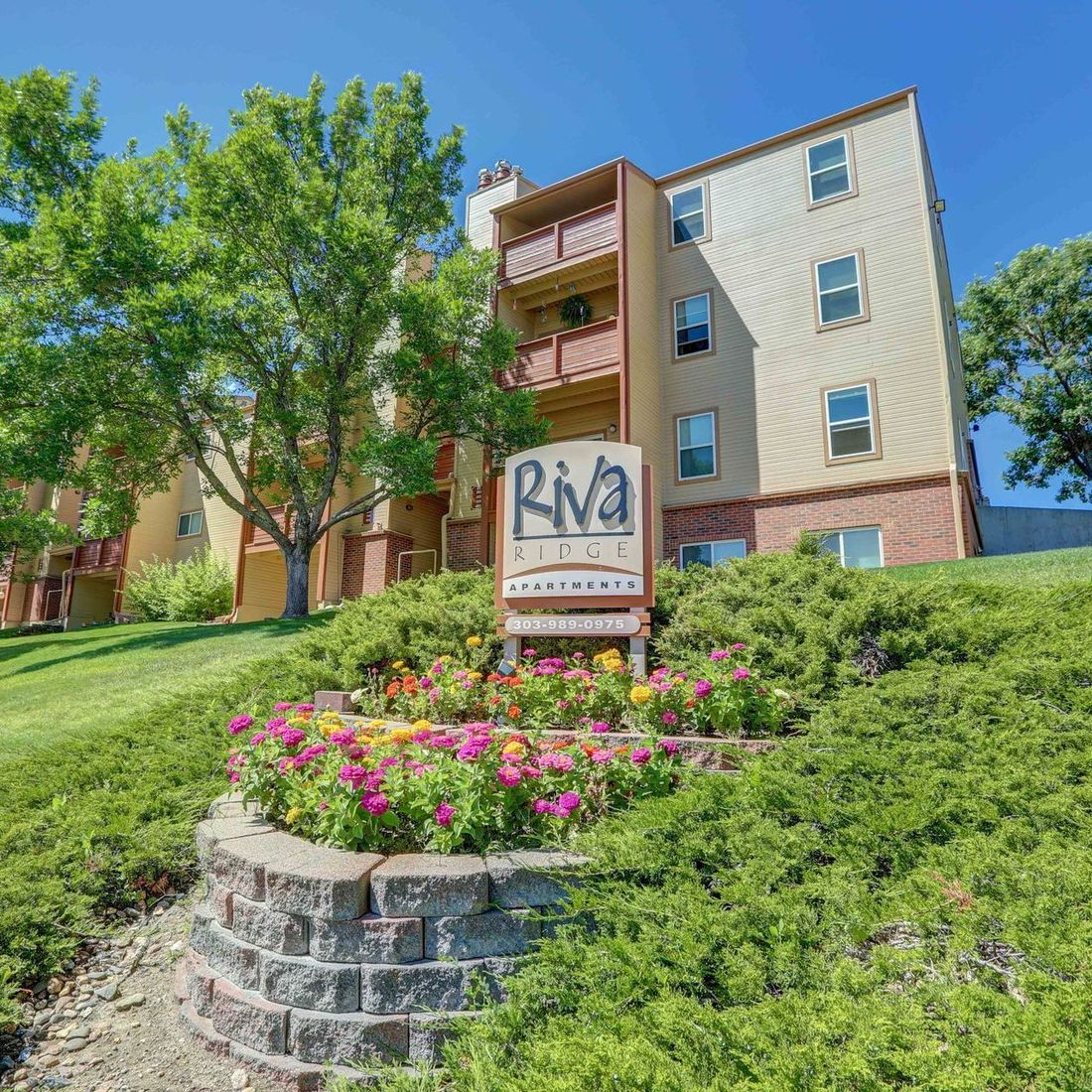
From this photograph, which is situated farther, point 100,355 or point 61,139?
point 61,139

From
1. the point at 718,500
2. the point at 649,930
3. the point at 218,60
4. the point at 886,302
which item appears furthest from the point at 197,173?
the point at 649,930

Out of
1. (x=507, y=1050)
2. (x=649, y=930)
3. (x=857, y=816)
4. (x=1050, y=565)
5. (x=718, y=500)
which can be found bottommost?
(x=507, y=1050)

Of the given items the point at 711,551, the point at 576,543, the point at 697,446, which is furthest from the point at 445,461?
the point at 576,543

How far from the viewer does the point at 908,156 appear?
540 inches

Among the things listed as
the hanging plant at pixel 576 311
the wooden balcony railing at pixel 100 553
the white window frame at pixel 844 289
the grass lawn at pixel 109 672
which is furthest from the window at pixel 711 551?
the wooden balcony railing at pixel 100 553

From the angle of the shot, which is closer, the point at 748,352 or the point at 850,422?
the point at 850,422

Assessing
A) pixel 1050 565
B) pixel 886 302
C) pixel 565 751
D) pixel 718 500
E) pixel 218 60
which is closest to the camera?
pixel 565 751

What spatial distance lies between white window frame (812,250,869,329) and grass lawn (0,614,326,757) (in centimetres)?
1176

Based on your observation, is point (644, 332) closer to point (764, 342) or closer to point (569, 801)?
point (764, 342)

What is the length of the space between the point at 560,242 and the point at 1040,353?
16.6 m

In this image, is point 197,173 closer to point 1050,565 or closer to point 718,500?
point 718,500

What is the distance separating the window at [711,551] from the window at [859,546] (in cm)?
166

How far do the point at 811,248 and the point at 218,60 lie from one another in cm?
1122

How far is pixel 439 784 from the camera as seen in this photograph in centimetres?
355
